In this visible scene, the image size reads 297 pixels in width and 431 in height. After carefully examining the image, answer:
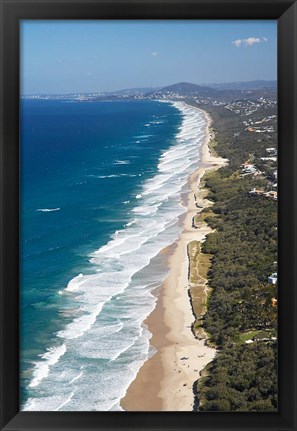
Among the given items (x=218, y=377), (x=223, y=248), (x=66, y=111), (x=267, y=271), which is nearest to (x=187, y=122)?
(x=66, y=111)

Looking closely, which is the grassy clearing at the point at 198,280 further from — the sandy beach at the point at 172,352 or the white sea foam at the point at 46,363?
the white sea foam at the point at 46,363

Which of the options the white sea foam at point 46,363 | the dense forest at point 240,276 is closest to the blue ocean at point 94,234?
the white sea foam at point 46,363

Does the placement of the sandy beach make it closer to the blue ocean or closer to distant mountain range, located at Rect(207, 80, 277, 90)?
the blue ocean

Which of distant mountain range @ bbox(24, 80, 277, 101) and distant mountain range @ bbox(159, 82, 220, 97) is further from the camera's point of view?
distant mountain range @ bbox(159, 82, 220, 97)

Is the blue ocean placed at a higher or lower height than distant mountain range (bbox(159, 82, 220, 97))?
lower

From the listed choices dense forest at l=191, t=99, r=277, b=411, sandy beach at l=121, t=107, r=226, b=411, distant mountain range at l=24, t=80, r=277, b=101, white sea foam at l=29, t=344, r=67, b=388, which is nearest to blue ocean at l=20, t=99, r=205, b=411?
white sea foam at l=29, t=344, r=67, b=388
